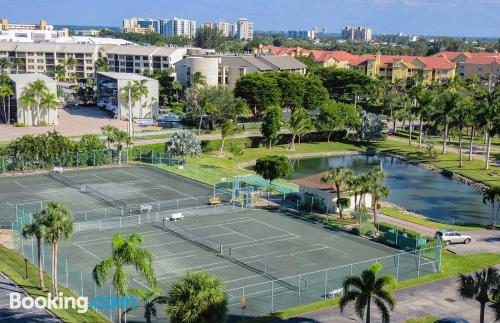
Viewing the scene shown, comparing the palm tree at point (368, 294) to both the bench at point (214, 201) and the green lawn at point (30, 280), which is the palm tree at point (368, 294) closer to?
the green lawn at point (30, 280)

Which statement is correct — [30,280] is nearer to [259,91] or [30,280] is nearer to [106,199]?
[106,199]

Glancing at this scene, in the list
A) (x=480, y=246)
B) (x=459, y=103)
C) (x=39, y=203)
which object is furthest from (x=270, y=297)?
(x=459, y=103)

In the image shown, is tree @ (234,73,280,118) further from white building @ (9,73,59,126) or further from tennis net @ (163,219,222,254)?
tennis net @ (163,219,222,254)

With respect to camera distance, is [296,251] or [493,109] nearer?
[296,251]

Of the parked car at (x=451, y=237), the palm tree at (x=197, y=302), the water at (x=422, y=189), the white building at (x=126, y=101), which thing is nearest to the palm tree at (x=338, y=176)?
the parked car at (x=451, y=237)

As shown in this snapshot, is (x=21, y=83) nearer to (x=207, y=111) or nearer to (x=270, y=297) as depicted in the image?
(x=207, y=111)

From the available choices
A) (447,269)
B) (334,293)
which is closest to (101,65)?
(447,269)
